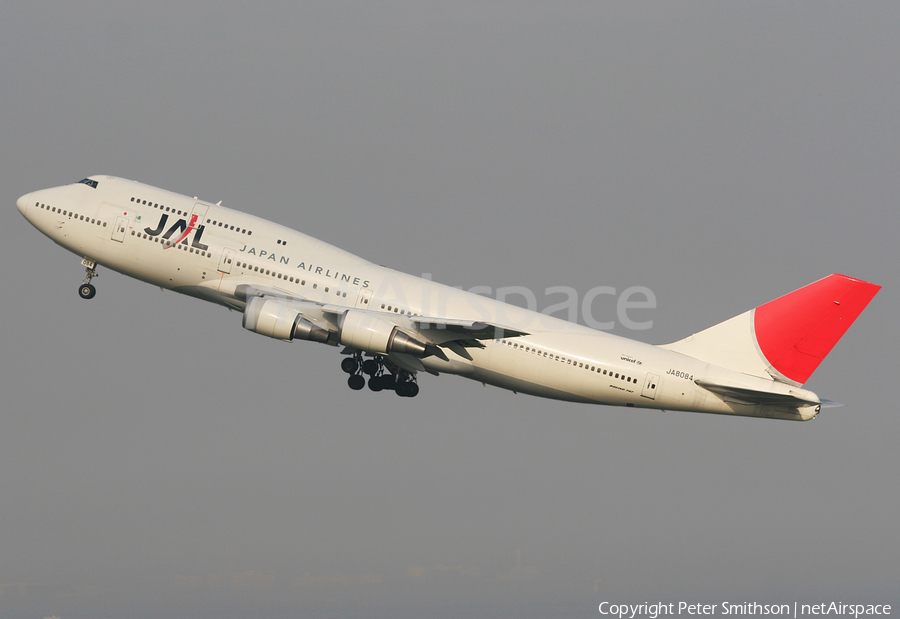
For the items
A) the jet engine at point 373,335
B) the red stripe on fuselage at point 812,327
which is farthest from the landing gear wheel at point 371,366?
the red stripe on fuselage at point 812,327

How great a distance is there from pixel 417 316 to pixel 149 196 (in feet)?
41.3

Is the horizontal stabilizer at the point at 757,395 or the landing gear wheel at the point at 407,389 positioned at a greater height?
the horizontal stabilizer at the point at 757,395

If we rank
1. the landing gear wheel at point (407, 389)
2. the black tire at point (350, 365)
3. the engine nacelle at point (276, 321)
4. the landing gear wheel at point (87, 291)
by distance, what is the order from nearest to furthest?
the engine nacelle at point (276, 321), the landing gear wheel at point (87, 291), the black tire at point (350, 365), the landing gear wheel at point (407, 389)

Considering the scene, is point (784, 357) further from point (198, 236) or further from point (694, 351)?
point (198, 236)

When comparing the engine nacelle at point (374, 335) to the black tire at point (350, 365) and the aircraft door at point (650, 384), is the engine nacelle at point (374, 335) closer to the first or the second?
the black tire at point (350, 365)

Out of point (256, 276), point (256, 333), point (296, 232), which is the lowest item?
point (256, 333)

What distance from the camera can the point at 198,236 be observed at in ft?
124

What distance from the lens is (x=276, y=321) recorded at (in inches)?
→ 1426

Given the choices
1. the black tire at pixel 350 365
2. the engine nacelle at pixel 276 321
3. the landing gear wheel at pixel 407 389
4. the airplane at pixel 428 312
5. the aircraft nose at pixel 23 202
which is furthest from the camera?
the landing gear wheel at pixel 407 389

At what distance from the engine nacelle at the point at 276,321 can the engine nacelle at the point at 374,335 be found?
1574 millimetres

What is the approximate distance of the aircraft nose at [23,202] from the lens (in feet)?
131

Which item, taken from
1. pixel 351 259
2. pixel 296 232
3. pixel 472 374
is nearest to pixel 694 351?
pixel 472 374

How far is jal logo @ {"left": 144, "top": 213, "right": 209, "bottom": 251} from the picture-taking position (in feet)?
124

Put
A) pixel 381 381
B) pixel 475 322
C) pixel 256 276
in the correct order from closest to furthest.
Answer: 1. pixel 475 322
2. pixel 256 276
3. pixel 381 381
